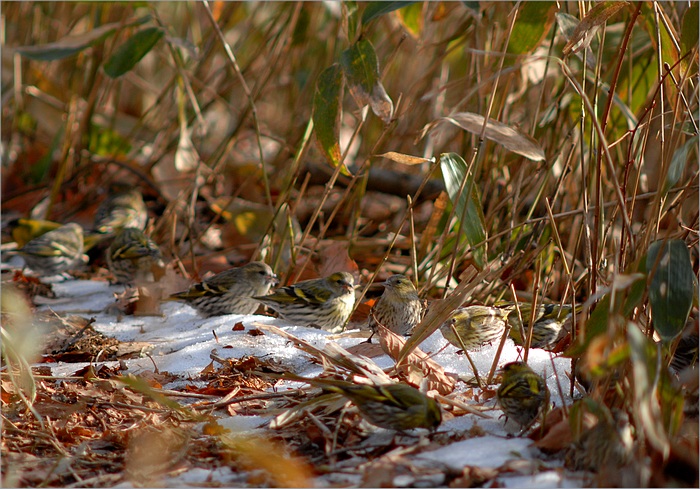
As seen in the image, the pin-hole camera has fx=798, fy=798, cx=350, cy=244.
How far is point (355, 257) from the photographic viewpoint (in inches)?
220

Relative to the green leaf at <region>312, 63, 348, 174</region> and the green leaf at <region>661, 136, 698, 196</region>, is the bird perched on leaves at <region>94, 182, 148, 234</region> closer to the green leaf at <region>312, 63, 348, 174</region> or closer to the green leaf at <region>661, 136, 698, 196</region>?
the green leaf at <region>312, 63, 348, 174</region>

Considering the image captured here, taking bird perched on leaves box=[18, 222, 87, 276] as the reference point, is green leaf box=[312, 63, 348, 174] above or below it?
above

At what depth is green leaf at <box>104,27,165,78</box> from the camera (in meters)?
4.82

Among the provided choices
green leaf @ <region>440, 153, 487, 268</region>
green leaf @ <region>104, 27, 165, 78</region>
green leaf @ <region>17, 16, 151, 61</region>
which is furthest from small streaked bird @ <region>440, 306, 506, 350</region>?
green leaf @ <region>17, 16, 151, 61</region>

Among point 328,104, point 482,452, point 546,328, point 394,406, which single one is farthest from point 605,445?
point 328,104

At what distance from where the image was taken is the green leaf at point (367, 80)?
11.3 feet

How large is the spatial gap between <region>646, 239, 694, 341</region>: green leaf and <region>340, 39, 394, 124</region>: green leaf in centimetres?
144

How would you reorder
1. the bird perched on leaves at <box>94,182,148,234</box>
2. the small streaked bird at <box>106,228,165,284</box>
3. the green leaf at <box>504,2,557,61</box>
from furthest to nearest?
the bird perched on leaves at <box>94,182,148,234</box> → the small streaked bird at <box>106,228,165,284</box> → the green leaf at <box>504,2,557,61</box>

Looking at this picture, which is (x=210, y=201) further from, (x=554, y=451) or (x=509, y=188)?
(x=554, y=451)

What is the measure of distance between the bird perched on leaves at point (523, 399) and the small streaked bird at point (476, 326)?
38.0 inches

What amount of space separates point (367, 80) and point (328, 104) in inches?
12.0

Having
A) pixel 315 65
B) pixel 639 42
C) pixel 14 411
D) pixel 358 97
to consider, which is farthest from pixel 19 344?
pixel 315 65

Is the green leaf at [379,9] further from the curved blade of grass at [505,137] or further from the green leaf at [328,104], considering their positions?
the curved blade of grass at [505,137]

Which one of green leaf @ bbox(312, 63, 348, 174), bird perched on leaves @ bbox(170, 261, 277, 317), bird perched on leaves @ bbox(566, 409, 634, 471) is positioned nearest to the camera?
bird perched on leaves @ bbox(566, 409, 634, 471)
